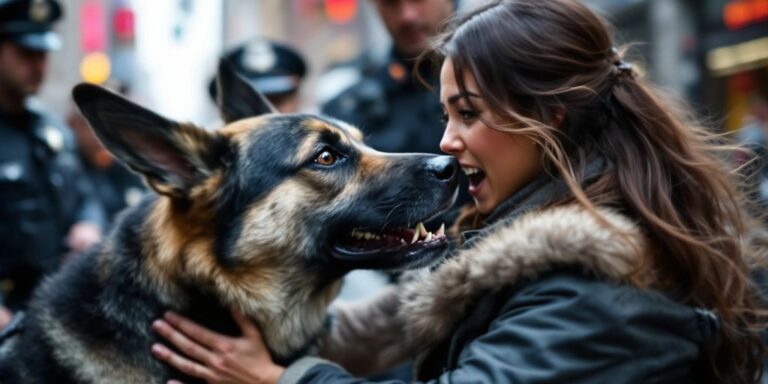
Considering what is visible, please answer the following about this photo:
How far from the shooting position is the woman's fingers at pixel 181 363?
248 cm

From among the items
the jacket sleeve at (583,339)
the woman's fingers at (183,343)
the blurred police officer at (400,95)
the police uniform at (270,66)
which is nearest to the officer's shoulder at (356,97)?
the blurred police officer at (400,95)

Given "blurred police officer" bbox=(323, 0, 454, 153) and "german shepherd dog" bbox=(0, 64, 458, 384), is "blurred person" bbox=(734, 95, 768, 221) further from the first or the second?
"blurred police officer" bbox=(323, 0, 454, 153)

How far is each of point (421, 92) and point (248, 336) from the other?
1809 millimetres

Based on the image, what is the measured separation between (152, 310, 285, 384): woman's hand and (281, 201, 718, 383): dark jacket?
0.61 m

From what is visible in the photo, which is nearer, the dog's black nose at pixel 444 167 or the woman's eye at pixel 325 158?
the dog's black nose at pixel 444 167

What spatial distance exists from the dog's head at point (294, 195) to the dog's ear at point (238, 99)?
1.02 ft

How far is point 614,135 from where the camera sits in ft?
7.38

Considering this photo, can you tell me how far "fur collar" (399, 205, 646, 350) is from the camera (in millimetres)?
1951

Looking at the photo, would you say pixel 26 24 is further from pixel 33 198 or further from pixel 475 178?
pixel 475 178

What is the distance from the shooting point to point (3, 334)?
2697mm

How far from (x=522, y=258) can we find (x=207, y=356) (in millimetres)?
996

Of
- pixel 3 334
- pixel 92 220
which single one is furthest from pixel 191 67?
pixel 3 334

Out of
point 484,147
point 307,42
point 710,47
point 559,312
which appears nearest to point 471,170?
point 484,147

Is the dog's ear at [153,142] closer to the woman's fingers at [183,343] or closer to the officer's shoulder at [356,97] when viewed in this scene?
the woman's fingers at [183,343]
